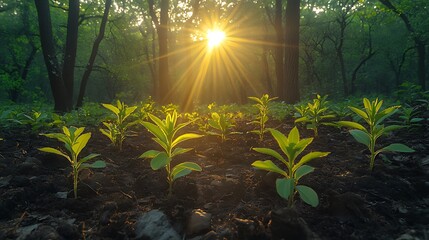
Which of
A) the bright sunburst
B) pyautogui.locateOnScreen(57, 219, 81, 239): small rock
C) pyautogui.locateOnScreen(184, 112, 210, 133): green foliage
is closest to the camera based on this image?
pyautogui.locateOnScreen(57, 219, 81, 239): small rock

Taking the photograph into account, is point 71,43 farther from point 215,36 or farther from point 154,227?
point 215,36

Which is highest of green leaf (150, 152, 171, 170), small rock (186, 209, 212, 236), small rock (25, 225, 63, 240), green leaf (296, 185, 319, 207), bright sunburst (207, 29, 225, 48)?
bright sunburst (207, 29, 225, 48)

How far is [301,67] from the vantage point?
173 feet

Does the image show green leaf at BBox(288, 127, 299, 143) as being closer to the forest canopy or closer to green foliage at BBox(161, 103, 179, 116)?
green foliage at BBox(161, 103, 179, 116)

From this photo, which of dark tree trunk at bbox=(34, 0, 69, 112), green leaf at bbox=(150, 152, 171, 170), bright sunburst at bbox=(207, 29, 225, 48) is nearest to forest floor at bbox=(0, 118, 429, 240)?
green leaf at bbox=(150, 152, 171, 170)

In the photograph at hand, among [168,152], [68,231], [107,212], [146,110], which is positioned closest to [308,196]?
[168,152]

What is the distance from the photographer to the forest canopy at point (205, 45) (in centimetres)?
1372

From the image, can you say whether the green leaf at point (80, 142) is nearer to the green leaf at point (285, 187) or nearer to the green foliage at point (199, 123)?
the green leaf at point (285, 187)

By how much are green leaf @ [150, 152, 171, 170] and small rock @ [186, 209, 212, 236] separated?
1.45ft

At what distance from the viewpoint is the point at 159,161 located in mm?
2502

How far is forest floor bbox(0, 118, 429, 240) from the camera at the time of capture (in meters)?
2.03

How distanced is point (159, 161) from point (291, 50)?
401 inches

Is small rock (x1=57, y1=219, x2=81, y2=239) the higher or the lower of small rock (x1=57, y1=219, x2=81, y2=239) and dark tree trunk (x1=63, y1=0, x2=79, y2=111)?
the lower

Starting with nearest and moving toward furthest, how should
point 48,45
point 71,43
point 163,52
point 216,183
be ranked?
point 216,183 < point 48,45 < point 71,43 < point 163,52
